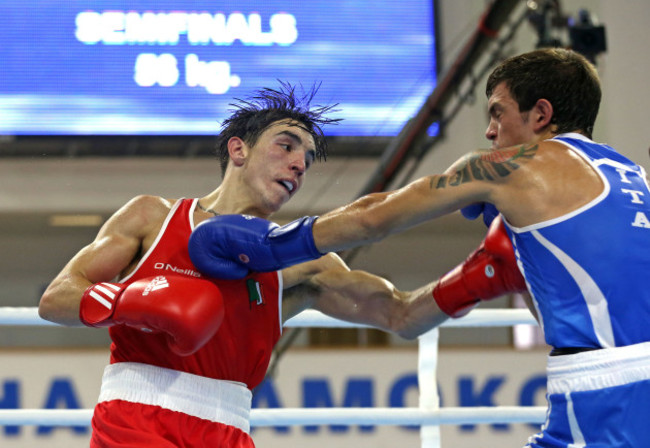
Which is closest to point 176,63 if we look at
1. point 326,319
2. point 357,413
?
point 326,319

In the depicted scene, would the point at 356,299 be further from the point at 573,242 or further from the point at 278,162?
the point at 573,242

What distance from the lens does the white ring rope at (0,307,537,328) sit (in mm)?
2428

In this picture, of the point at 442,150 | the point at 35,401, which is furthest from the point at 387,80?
the point at 35,401

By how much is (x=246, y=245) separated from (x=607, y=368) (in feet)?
2.63

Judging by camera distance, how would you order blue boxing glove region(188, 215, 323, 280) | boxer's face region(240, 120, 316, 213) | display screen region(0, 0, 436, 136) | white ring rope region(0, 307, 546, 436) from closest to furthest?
1. blue boxing glove region(188, 215, 323, 280)
2. boxer's face region(240, 120, 316, 213)
3. white ring rope region(0, 307, 546, 436)
4. display screen region(0, 0, 436, 136)

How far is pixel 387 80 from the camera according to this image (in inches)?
244

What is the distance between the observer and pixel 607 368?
5.18 feet

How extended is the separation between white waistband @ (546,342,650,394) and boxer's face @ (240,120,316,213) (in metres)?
0.89

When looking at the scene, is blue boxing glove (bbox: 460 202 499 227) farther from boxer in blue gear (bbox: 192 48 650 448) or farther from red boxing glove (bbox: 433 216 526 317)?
boxer in blue gear (bbox: 192 48 650 448)

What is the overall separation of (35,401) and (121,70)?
7.86ft

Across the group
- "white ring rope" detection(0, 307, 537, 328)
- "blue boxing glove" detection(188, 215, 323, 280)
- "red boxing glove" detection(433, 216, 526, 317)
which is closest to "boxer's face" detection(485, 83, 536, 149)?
"red boxing glove" detection(433, 216, 526, 317)

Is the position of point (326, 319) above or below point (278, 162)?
below

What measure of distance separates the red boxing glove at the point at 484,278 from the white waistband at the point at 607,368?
1.21 ft

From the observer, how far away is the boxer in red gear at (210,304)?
1841mm
